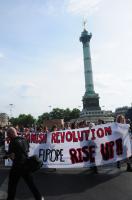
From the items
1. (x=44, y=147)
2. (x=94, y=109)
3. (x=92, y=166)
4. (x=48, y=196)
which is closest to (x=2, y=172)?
(x=44, y=147)

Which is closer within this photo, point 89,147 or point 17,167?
point 17,167

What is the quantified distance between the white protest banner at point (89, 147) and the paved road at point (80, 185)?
1.25 feet

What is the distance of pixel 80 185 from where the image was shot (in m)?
10.1

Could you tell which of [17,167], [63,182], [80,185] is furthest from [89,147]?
[17,167]

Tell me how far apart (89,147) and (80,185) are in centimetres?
217

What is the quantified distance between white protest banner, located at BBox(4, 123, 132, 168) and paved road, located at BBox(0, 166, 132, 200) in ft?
1.25

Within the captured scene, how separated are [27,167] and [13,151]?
0.47 m

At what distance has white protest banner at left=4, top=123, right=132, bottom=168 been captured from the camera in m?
12.0

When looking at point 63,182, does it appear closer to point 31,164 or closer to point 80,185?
point 80,185

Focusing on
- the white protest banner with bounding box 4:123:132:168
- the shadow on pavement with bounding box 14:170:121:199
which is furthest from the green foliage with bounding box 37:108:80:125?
the shadow on pavement with bounding box 14:170:121:199

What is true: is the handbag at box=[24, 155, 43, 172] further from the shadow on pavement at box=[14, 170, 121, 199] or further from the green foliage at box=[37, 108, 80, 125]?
the green foliage at box=[37, 108, 80, 125]

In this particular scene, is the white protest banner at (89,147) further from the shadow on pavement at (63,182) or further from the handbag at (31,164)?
the handbag at (31,164)

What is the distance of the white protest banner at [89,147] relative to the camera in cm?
1197

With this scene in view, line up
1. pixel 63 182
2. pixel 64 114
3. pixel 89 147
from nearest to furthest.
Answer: pixel 63 182, pixel 89 147, pixel 64 114
